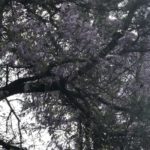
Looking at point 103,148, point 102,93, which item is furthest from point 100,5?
point 103,148

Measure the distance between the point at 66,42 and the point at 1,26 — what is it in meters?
1.53

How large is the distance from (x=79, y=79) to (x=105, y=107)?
1.74 m

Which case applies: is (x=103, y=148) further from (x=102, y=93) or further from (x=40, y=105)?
(x=40, y=105)

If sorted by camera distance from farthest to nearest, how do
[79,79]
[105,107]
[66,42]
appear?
[105,107], [79,79], [66,42]

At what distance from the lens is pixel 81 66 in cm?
1220

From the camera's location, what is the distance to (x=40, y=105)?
14461 millimetres

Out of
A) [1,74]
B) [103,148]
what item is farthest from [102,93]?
[1,74]

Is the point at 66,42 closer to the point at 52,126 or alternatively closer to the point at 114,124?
the point at 114,124

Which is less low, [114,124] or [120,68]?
[120,68]

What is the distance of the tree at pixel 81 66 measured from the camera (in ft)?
38.5

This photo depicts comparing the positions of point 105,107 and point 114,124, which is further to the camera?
point 105,107

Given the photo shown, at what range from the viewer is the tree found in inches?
462

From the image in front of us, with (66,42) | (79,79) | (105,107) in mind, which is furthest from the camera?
(105,107)

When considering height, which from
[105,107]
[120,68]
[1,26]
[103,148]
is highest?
[1,26]
